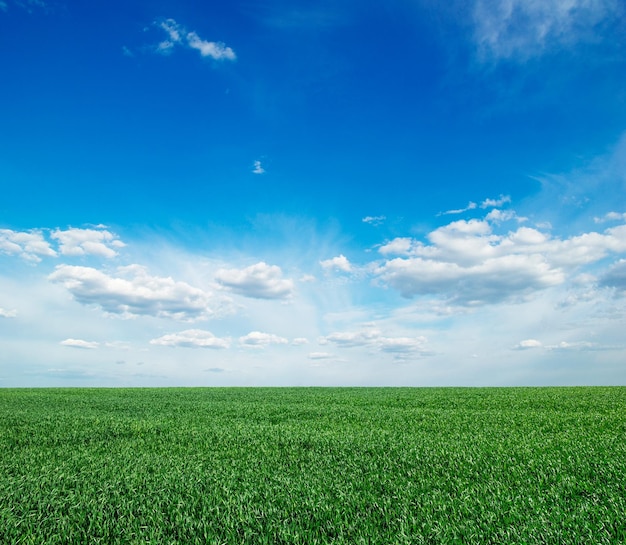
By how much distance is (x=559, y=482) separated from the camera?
193 inches

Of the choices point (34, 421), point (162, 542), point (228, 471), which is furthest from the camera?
point (34, 421)

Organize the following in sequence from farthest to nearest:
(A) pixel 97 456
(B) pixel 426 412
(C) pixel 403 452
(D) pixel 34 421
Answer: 1. (B) pixel 426 412
2. (D) pixel 34 421
3. (A) pixel 97 456
4. (C) pixel 403 452

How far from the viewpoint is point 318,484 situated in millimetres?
4938

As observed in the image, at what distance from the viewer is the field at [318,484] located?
3.86 m

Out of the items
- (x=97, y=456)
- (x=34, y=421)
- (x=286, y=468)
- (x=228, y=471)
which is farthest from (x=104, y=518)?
(x=34, y=421)

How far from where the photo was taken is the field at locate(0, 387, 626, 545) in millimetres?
3855

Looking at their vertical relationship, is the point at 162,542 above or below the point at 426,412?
below

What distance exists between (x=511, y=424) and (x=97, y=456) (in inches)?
309

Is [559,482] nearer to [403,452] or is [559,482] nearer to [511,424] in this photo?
[403,452]

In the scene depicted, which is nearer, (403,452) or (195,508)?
(195,508)

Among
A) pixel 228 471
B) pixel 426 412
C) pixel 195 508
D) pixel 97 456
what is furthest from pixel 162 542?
pixel 426 412

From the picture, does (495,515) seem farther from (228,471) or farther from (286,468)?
(228,471)

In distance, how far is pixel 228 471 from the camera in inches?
221

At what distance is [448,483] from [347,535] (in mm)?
1747
